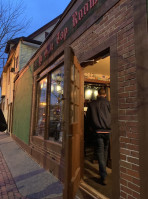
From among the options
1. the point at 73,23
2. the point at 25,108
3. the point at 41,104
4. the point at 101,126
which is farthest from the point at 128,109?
the point at 25,108

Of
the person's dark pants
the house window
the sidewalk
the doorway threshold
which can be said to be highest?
the house window

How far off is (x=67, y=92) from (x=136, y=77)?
1.09m

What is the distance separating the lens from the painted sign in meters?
3.41

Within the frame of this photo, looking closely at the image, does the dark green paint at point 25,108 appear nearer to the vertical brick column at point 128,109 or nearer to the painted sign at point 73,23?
the painted sign at point 73,23

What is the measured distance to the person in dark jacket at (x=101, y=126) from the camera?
3408 millimetres

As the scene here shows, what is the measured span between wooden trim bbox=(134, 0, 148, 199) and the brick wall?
0.34 ft

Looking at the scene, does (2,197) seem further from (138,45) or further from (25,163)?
(138,45)

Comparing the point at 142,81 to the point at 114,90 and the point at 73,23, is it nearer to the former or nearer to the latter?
the point at 114,90

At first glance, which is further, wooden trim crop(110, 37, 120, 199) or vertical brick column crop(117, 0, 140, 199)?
wooden trim crop(110, 37, 120, 199)

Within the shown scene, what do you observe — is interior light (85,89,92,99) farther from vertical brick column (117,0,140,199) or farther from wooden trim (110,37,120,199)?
vertical brick column (117,0,140,199)

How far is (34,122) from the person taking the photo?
661 cm

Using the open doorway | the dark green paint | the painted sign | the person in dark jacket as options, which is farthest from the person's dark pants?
the dark green paint

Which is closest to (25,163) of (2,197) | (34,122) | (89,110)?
(34,122)

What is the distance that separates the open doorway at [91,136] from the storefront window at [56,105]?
35.1 inches
